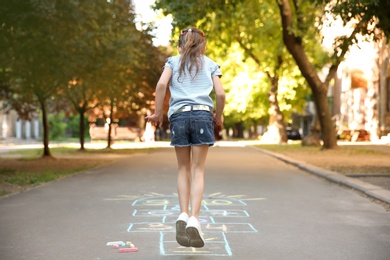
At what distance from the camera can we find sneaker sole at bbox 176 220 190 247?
5.65m

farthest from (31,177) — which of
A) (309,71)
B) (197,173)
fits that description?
(309,71)

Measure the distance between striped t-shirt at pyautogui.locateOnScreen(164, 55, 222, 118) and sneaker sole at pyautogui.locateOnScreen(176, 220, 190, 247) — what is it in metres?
1.04

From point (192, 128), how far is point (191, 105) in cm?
23

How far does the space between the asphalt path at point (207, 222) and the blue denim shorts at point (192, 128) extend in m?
1.09

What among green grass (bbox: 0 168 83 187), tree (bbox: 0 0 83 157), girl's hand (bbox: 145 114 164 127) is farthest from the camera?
tree (bbox: 0 0 83 157)

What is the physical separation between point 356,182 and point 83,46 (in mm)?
9121

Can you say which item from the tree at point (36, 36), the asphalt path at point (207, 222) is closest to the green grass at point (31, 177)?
the asphalt path at point (207, 222)

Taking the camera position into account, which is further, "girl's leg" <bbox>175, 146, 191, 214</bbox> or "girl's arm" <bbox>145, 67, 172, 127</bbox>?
"girl's leg" <bbox>175, 146, 191, 214</bbox>

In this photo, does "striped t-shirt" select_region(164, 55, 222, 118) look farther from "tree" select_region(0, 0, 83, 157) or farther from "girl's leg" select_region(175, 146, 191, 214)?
"tree" select_region(0, 0, 83, 157)

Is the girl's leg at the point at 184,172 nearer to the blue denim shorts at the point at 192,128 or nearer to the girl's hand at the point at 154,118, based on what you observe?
the blue denim shorts at the point at 192,128

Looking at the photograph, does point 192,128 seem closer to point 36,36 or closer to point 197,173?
point 197,173

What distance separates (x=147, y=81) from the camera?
3422 cm

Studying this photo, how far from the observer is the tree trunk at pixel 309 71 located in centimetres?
2684

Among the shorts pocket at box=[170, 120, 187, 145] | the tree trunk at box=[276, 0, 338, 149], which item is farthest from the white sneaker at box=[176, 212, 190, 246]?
the tree trunk at box=[276, 0, 338, 149]
